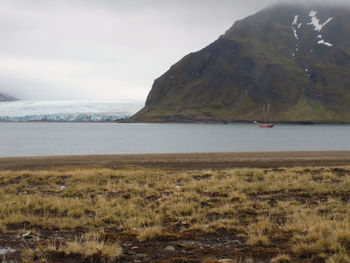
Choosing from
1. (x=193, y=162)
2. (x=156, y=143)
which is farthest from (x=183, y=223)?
(x=156, y=143)

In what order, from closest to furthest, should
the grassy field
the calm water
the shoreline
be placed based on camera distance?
the grassy field
the shoreline
the calm water

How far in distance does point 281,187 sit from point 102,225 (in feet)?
28.7

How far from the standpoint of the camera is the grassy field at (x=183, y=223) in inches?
277

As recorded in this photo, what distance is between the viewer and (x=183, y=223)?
32.0ft

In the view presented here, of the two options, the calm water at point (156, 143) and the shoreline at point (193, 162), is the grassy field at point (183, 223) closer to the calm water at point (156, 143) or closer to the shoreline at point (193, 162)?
the shoreline at point (193, 162)

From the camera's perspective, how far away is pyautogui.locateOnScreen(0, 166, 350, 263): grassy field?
7.03 meters

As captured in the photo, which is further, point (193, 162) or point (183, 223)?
point (193, 162)

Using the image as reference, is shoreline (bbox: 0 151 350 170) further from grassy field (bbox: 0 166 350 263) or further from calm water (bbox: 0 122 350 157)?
calm water (bbox: 0 122 350 157)

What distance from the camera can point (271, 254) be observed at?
7.07 m

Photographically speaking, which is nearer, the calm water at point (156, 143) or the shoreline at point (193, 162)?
the shoreline at point (193, 162)

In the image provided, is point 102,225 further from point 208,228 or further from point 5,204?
point 5,204

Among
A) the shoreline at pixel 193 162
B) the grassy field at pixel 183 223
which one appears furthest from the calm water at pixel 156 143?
the grassy field at pixel 183 223

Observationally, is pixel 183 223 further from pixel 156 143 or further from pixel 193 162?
pixel 156 143

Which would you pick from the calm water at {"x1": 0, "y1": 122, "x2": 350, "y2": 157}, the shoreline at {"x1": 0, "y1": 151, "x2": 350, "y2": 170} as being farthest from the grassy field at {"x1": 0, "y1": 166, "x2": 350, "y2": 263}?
the calm water at {"x1": 0, "y1": 122, "x2": 350, "y2": 157}
